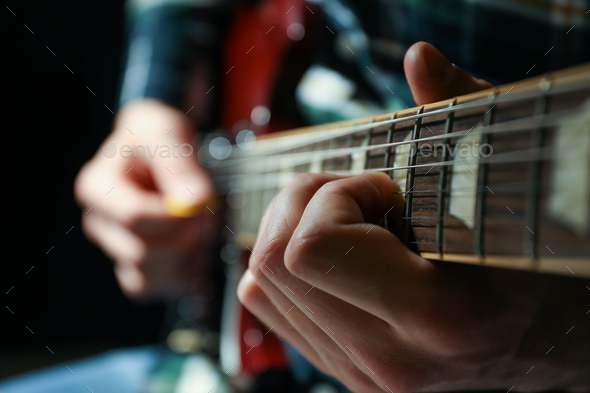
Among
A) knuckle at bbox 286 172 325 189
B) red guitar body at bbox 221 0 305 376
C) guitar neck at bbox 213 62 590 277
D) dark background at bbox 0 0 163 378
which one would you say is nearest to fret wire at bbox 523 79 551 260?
guitar neck at bbox 213 62 590 277

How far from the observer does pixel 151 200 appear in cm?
62

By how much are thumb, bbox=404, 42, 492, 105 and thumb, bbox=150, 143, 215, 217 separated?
1.42 feet

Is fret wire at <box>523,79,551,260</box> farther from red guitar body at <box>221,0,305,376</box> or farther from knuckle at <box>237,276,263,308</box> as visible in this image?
red guitar body at <box>221,0,305,376</box>

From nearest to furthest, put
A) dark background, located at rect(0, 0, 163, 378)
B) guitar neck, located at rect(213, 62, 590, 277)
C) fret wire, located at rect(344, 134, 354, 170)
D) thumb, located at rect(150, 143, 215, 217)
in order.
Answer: guitar neck, located at rect(213, 62, 590, 277) < fret wire, located at rect(344, 134, 354, 170) < thumb, located at rect(150, 143, 215, 217) < dark background, located at rect(0, 0, 163, 378)

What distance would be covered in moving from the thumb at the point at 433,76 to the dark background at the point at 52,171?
1090 mm

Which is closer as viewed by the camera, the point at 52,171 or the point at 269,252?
the point at 269,252

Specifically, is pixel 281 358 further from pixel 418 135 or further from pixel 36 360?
pixel 36 360

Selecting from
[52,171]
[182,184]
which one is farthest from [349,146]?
[52,171]

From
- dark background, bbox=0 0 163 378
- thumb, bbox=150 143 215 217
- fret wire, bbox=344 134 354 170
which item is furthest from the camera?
dark background, bbox=0 0 163 378

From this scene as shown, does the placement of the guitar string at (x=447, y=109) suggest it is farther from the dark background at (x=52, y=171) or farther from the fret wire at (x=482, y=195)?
the dark background at (x=52, y=171)

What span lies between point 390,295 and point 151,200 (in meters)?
0.50

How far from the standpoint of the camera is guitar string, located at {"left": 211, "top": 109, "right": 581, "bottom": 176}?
162 millimetres

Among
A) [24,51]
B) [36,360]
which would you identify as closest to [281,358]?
[36,360]

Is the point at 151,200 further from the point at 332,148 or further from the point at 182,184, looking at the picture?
the point at 332,148
